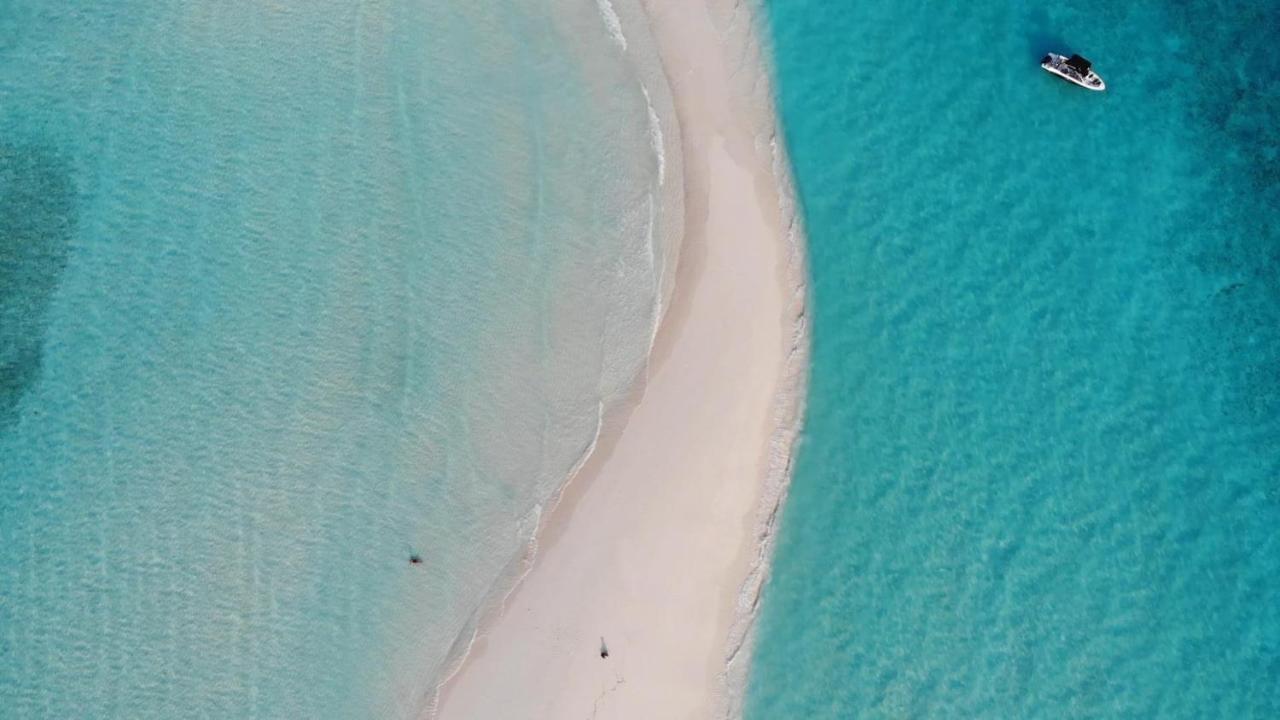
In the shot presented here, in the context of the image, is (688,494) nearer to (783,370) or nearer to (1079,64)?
(783,370)

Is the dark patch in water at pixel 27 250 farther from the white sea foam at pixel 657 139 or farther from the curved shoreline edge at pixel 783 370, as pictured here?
the curved shoreline edge at pixel 783 370

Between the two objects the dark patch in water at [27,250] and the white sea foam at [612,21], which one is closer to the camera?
the dark patch in water at [27,250]

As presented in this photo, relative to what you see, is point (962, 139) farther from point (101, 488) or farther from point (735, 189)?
point (101, 488)

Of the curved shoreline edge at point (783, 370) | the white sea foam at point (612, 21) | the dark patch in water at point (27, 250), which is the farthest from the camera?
the white sea foam at point (612, 21)

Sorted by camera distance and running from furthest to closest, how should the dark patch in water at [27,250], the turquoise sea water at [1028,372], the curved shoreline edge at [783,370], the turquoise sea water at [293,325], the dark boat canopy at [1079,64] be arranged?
the dark boat canopy at [1079,64], the turquoise sea water at [1028,372], the dark patch in water at [27,250], the curved shoreline edge at [783,370], the turquoise sea water at [293,325]

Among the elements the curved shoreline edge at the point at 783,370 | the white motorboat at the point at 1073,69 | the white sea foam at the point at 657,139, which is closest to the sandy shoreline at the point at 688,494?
the curved shoreline edge at the point at 783,370

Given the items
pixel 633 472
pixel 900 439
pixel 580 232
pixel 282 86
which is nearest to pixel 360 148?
pixel 282 86
